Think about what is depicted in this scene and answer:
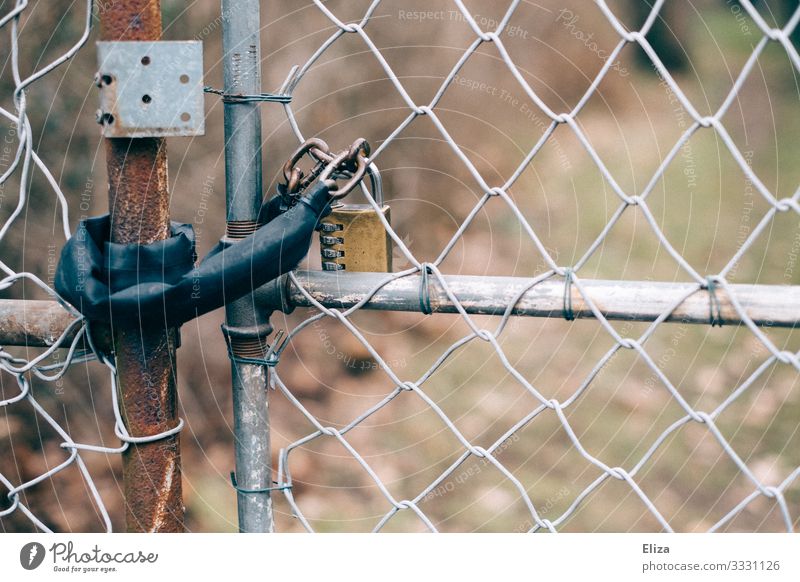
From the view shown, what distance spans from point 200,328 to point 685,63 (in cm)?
221

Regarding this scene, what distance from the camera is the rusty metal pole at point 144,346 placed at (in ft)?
2.61

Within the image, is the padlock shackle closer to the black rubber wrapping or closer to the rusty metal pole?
the black rubber wrapping

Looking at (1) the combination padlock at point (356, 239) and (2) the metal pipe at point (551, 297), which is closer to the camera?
(2) the metal pipe at point (551, 297)

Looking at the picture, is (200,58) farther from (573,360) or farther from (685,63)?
(685,63)

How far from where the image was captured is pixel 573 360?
8.61 feet

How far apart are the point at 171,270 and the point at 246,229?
9cm

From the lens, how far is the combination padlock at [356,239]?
87 centimetres

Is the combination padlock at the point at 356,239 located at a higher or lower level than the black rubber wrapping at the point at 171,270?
→ higher

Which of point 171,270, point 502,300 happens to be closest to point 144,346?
point 171,270

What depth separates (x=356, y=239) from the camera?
88 centimetres

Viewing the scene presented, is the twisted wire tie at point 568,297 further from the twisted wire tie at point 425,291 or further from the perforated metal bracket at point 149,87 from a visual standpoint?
the perforated metal bracket at point 149,87

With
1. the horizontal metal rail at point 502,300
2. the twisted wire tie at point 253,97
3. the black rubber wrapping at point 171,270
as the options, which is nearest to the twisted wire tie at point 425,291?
the horizontal metal rail at point 502,300

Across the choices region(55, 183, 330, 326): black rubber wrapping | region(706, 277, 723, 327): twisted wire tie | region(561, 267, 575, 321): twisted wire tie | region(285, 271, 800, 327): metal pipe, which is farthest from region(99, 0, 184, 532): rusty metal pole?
region(706, 277, 723, 327): twisted wire tie

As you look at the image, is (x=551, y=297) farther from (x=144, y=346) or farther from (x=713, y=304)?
(x=144, y=346)
